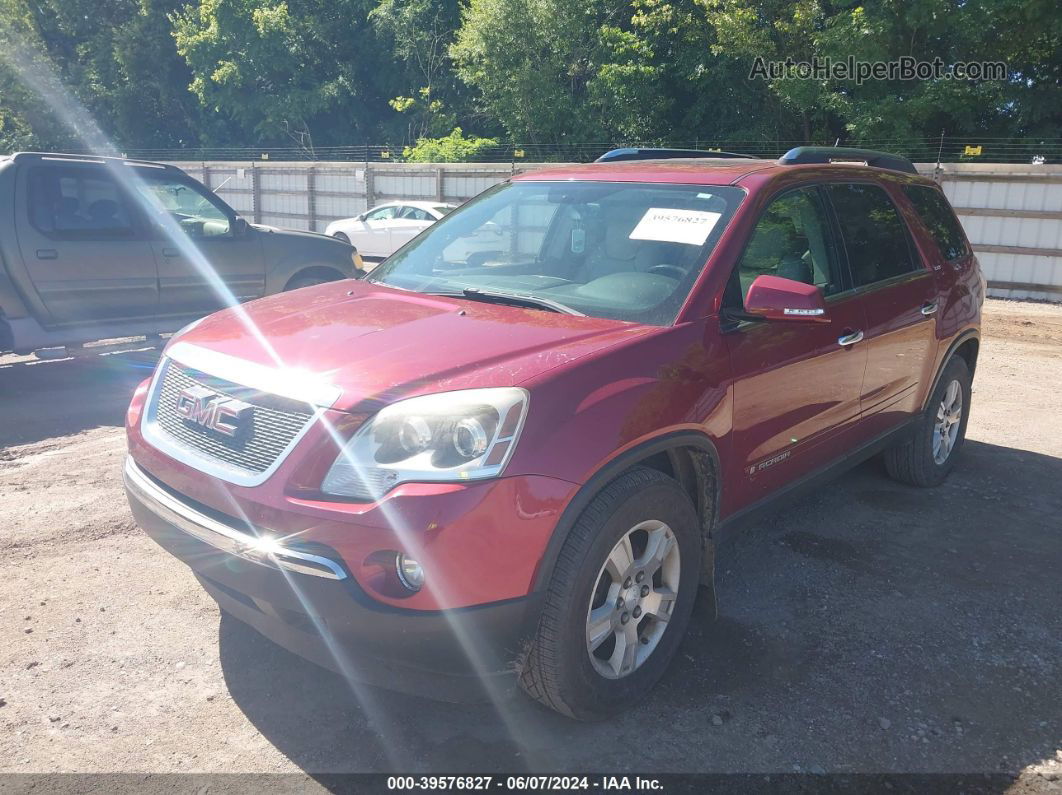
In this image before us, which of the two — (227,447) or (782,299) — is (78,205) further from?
(782,299)

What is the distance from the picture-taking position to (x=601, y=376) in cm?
279

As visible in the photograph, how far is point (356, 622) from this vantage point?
246 centimetres

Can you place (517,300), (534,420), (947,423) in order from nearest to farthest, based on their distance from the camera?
(534,420)
(517,300)
(947,423)

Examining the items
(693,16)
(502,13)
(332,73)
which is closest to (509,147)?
(502,13)

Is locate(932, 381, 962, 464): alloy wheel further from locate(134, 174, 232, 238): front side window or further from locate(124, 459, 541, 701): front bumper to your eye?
locate(134, 174, 232, 238): front side window

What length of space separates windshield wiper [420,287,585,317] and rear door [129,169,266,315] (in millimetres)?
5115

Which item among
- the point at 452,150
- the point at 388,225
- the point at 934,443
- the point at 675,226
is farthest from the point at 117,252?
the point at 452,150

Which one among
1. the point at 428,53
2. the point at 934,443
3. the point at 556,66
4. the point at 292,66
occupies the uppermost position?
the point at 428,53

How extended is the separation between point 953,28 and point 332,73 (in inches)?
1046

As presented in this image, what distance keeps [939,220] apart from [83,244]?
251 inches

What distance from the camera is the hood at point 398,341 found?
2672 millimetres

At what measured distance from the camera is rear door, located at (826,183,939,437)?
4.22 metres

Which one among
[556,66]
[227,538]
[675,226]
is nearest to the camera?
Result: [227,538]

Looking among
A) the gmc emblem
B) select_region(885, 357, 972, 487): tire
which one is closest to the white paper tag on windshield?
the gmc emblem
